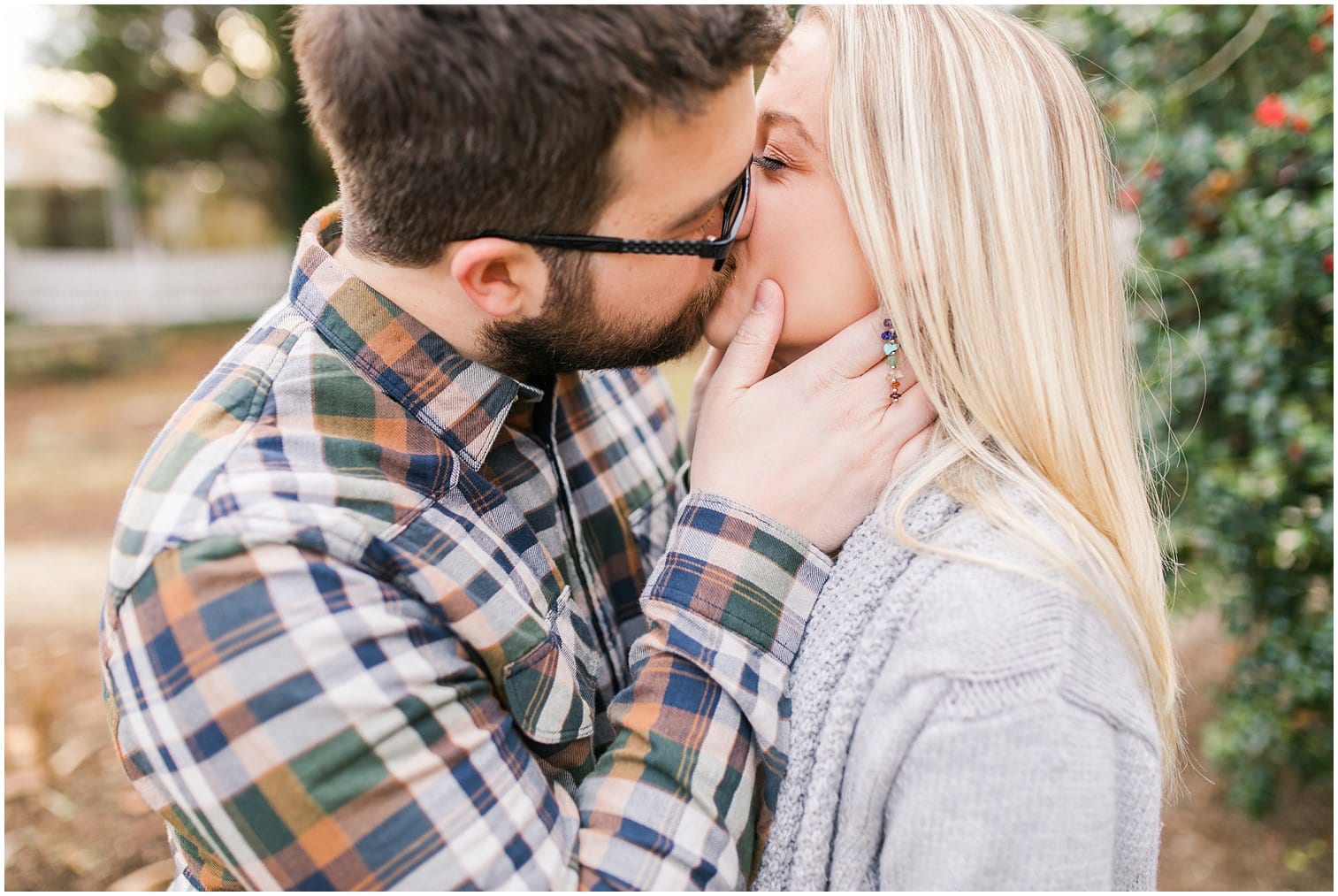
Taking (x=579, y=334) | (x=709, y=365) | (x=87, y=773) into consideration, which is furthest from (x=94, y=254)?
(x=579, y=334)

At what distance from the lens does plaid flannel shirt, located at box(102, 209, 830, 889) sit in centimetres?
125

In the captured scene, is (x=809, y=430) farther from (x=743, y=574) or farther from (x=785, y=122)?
(x=785, y=122)

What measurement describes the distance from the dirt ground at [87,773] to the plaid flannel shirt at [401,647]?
207cm

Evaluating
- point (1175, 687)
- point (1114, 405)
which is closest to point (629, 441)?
point (1114, 405)

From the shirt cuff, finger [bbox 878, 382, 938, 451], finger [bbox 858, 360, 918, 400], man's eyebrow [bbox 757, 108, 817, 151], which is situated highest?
man's eyebrow [bbox 757, 108, 817, 151]

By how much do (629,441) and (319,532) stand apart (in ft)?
3.44

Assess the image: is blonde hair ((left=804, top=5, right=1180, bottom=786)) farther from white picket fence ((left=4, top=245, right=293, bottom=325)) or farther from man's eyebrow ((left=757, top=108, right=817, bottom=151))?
white picket fence ((left=4, top=245, right=293, bottom=325))

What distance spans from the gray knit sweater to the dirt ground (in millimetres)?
2301

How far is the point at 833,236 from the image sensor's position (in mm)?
1753

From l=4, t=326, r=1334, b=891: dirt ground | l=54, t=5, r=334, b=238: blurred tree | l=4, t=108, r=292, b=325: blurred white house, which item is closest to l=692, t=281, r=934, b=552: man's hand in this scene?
l=4, t=326, r=1334, b=891: dirt ground

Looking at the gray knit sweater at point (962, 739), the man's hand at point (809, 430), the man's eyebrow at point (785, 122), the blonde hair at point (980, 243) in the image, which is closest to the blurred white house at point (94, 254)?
the man's eyebrow at point (785, 122)

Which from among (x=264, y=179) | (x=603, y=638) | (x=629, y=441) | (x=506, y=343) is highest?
(x=506, y=343)

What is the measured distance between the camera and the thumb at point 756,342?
1789 mm

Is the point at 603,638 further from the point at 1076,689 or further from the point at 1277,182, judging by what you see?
the point at 1277,182
